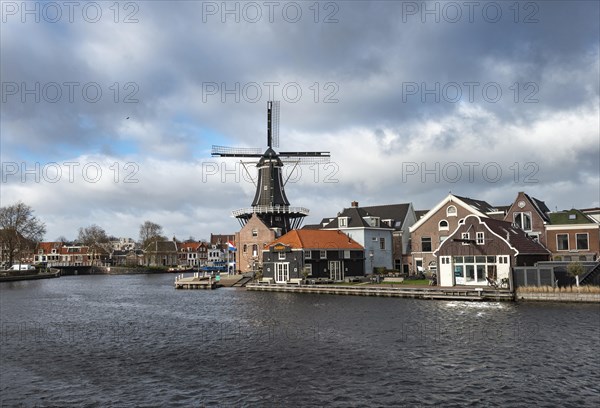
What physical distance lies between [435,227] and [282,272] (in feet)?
68.2

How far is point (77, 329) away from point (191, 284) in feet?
117

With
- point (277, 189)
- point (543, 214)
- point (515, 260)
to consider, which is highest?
point (277, 189)

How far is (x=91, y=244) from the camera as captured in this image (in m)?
159

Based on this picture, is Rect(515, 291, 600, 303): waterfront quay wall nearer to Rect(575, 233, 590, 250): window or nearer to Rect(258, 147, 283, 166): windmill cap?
Rect(575, 233, 590, 250): window

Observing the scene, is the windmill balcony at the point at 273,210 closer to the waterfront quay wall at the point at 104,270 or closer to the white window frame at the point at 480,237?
the white window frame at the point at 480,237

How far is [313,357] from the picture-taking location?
80.0ft

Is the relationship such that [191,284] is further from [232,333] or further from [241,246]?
[232,333]

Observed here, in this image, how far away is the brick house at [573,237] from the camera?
54500 millimetres

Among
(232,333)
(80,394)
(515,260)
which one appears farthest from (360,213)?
(80,394)

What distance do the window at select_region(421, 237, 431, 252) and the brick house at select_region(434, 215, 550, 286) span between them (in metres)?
14.0

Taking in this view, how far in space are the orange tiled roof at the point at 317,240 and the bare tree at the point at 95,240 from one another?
4421 inches

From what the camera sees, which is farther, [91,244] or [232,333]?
[91,244]

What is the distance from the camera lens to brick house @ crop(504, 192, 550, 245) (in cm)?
5838

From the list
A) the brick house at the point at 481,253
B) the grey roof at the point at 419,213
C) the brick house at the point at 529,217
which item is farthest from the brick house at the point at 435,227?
the grey roof at the point at 419,213
